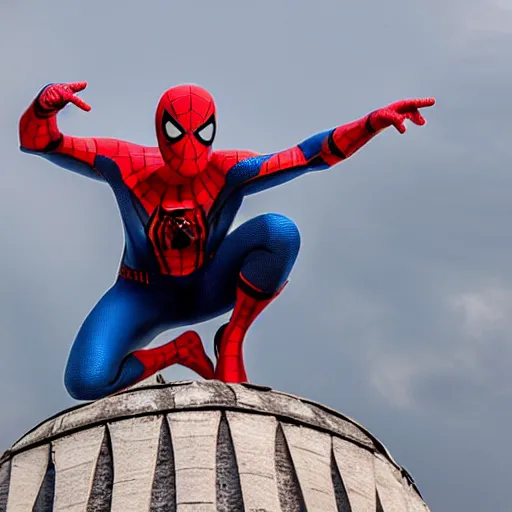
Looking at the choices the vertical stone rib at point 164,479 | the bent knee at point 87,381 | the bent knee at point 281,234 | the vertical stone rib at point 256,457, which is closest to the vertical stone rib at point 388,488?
the vertical stone rib at point 256,457

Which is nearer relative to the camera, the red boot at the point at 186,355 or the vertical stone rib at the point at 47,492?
the vertical stone rib at the point at 47,492

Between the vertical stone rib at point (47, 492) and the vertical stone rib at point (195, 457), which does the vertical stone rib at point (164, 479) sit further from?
the vertical stone rib at point (47, 492)

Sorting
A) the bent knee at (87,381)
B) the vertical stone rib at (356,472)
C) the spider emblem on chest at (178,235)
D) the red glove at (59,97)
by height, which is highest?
the red glove at (59,97)

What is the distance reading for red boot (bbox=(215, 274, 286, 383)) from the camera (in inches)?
480

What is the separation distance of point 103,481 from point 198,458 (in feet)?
1.82

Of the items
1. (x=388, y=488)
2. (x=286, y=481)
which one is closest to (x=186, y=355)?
(x=388, y=488)

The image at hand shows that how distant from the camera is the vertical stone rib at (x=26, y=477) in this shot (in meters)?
8.96

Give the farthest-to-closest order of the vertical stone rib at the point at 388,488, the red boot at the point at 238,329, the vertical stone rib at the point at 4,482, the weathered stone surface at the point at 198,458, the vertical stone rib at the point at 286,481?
the red boot at the point at 238,329 → the vertical stone rib at the point at 388,488 → the vertical stone rib at the point at 4,482 → the vertical stone rib at the point at 286,481 → the weathered stone surface at the point at 198,458

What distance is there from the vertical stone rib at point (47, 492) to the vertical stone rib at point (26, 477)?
2 cm

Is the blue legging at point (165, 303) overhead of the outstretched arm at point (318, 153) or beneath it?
beneath

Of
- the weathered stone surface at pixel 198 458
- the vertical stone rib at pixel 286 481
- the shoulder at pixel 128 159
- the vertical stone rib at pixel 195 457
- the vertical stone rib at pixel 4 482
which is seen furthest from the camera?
the shoulder at pixel 128 159

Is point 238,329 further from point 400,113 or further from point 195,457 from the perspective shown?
point 195,457

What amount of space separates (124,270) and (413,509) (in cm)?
408

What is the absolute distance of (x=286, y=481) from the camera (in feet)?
29.4
